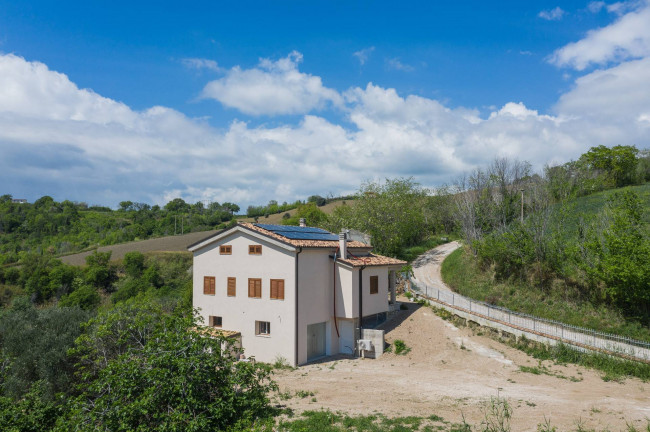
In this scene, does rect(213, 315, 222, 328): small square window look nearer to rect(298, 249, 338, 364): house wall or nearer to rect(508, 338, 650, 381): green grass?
rect(298, 249, 338, 364): house wall

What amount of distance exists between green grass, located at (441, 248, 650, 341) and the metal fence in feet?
5.37

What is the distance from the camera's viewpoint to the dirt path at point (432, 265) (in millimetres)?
41594

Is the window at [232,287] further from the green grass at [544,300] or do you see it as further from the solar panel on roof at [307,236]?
the green grass at [544,300]

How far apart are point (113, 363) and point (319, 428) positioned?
23.0 ft

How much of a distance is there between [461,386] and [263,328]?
40.3ft

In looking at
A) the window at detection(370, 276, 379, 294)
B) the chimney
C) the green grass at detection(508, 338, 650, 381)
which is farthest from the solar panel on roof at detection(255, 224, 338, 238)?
the green grass at detection(508, 338, 650, 381)

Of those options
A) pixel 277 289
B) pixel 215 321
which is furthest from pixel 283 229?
pixel 215 321

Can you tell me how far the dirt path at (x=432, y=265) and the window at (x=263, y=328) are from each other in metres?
16.7

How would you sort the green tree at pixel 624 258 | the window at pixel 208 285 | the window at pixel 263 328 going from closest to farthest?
1. the green tree at pixel 624 258
2. the window at pixel 263 328
3. the window at pixel 208 285

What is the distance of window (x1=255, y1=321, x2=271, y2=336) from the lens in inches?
1015

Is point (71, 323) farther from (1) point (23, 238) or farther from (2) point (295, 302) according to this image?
(1) point (23, 238)

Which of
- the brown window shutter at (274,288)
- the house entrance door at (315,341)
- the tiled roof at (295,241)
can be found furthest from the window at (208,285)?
the house entrance door at (315,341)

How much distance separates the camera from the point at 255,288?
26391mm

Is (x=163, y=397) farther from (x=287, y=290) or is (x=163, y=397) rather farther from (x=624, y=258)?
(x=624, y=258)
